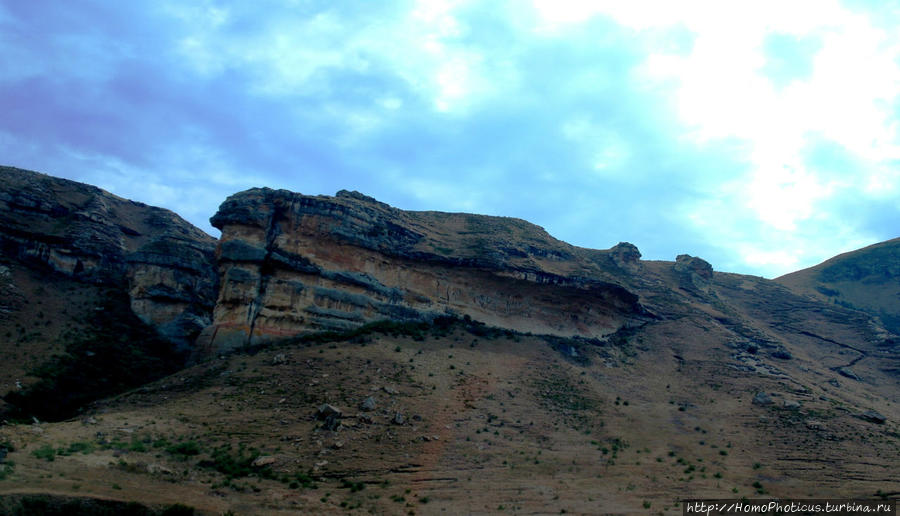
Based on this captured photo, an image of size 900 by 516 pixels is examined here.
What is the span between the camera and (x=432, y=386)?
30281 millimetres

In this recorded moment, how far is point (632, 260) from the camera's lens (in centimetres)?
5875

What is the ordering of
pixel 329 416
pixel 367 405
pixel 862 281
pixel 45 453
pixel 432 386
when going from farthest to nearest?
pixel 862 281 → pixel 432 386 → pixel 367 405 → pixel 329 416 → pixel 45 453

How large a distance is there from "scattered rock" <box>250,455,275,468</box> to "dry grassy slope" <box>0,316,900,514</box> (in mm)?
241

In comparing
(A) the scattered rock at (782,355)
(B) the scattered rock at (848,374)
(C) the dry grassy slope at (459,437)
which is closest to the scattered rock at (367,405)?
(C) the dry grassy slope at (459,437)

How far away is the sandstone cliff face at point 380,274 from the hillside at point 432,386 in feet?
0.52

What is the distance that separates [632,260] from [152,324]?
46401 mm

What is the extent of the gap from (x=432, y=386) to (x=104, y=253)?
1429 inches

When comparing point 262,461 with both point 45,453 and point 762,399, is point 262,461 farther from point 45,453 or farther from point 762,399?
point 762,399

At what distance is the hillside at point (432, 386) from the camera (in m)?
21.1

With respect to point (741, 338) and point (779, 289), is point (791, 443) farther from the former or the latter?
point (779, 289)

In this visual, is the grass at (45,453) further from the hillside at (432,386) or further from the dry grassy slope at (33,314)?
the dry grassy slope at (33,314)

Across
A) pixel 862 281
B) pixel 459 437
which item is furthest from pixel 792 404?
pixel 862 281

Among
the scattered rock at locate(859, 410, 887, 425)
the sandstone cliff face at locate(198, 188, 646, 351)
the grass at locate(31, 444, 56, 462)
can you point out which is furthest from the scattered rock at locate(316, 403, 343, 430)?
Answer: the scattered rock at locate(859, 410, 887, 425)

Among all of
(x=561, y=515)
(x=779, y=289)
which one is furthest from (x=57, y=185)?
(x=779, y=289)
